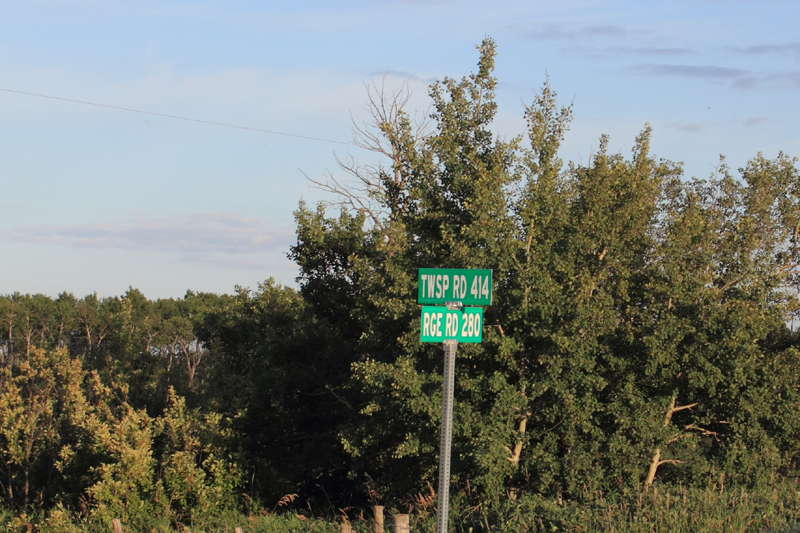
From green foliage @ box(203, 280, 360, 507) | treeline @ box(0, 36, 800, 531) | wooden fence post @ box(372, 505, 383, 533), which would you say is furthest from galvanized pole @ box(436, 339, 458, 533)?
green foliage @ box(203, 280, 360, 507)

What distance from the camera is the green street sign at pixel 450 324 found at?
222 inches

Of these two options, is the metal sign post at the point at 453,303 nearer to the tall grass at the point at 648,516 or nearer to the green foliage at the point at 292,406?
the tall grass at the point at 648,516

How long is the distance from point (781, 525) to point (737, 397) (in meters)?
9.12

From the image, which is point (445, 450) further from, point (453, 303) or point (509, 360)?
point (509, 360)

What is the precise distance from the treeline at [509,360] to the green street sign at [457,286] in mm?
6711

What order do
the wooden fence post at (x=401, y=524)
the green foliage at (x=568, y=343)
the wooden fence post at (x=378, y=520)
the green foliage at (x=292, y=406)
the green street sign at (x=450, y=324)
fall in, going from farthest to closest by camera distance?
1. the green foliage at (x=292, y=406)
2. the green foliage at (x=568, y=343)
3. the wooden fence post at (x=378, y=520)
4. the wooden fence post at (x=401, y=524)
5. the green street sign at (x=450, y=324)

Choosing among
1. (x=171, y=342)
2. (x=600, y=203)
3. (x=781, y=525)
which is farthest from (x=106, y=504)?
(x=171, y=342)

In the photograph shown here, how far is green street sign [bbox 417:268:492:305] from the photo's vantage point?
18.7 ft

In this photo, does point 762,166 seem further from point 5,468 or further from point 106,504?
point 5,468

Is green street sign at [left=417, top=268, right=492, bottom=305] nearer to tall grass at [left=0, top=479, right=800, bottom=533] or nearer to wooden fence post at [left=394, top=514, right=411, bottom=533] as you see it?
wooden fence post at [left=394, top=514, right=411, bottom=533]

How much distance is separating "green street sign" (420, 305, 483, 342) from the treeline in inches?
261

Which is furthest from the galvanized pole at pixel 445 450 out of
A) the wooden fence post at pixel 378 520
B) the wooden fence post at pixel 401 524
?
the wooden fence post at pixel 378 520

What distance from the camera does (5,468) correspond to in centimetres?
2945

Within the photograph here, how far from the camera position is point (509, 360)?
16.6 metres
